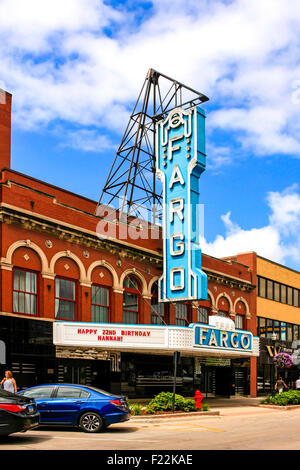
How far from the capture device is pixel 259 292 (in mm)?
49156

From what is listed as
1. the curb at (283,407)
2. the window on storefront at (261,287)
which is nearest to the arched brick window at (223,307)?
the window on storefront at (261,287)

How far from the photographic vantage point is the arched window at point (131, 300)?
34.2 m

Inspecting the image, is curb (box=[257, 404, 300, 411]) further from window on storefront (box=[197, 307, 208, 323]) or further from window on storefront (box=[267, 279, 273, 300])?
window on storefront (box=[267, 279, 273, 300])

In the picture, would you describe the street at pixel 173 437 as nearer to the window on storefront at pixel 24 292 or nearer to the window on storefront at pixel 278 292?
the window on storefront at pixel 24 292

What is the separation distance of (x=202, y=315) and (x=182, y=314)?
8.91 feet

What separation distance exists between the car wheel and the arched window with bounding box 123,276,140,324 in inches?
578

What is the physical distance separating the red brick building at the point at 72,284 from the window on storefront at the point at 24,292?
47 mm

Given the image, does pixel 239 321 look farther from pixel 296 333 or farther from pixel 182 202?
pixel 182 202

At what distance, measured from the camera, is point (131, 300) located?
114 feet

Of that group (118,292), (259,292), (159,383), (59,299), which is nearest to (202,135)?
(118,292)

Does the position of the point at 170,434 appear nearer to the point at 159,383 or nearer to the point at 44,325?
the point at 44,325

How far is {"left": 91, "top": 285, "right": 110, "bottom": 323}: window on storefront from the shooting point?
3222 centimetres

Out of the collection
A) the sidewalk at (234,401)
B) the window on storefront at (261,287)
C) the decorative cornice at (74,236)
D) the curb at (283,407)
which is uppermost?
the decorative cornice at (74,236)

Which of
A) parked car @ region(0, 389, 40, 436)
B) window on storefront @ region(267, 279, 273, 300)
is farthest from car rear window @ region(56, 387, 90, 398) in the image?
window on storefront @ region(267, 279, 273, 300)
